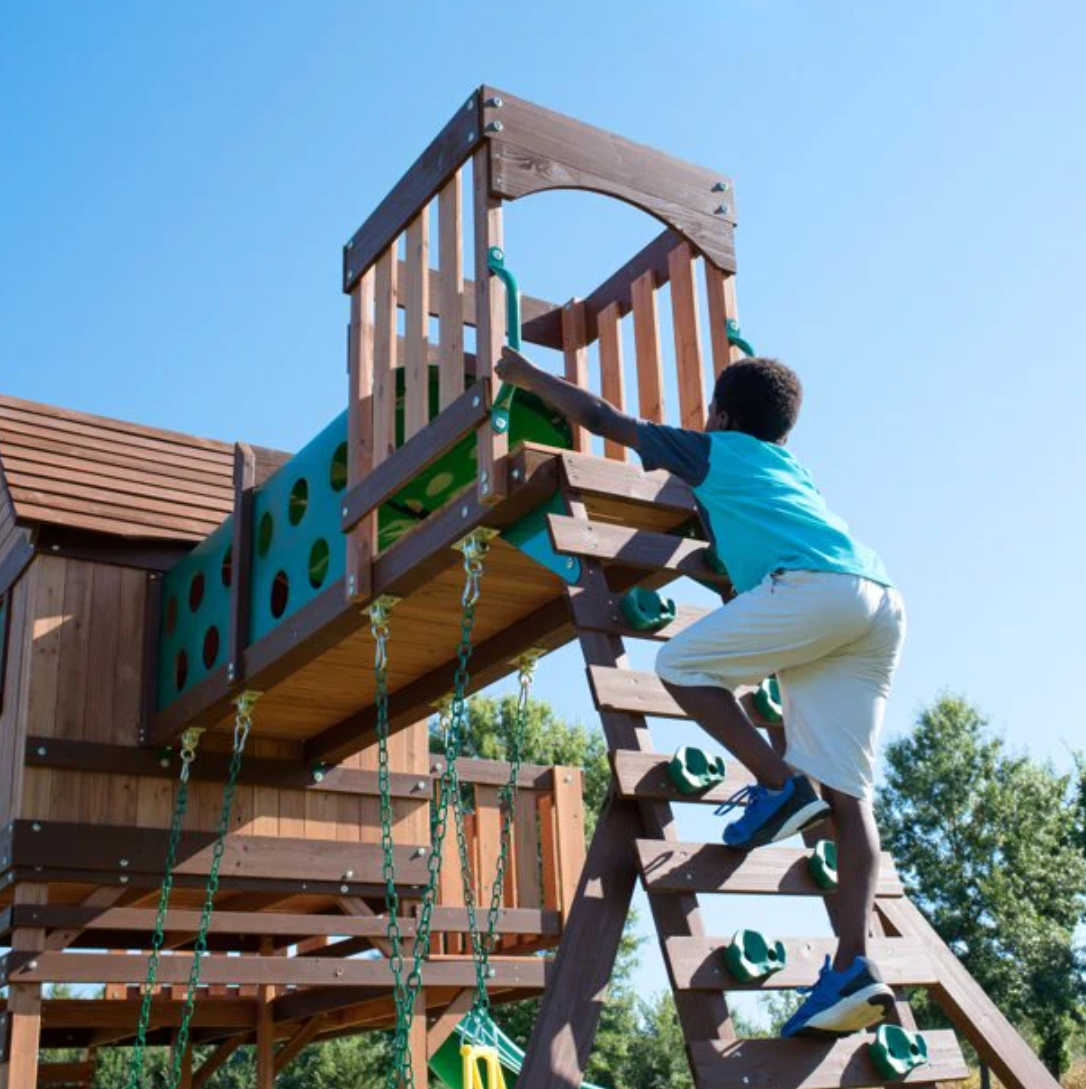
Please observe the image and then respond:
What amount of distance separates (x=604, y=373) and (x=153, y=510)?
150 inches

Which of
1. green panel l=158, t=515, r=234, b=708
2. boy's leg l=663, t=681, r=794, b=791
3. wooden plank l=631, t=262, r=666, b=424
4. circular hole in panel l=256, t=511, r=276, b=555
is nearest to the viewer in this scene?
boy's leg l=663, t=681, r=794, b=791

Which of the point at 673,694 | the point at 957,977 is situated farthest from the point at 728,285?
the point at 957,977

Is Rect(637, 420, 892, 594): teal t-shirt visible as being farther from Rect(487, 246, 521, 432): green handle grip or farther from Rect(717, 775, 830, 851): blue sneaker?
Rect(487, 246, 521, 432): green handle grip

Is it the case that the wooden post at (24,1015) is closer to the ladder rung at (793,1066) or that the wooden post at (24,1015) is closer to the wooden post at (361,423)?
the wooden post at (361,423)

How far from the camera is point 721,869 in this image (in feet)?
13.2

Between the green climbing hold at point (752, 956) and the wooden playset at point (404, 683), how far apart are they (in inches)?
0.6

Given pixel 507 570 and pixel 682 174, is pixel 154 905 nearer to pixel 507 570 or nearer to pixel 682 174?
pixel 507 570

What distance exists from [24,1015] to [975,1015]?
549 cm

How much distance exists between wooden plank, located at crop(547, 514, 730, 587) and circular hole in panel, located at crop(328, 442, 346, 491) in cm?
216

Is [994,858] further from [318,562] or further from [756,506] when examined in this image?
[756,506]

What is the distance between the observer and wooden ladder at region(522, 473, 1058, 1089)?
3689mm

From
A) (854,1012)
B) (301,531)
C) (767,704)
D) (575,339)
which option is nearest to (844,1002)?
(854,1012)

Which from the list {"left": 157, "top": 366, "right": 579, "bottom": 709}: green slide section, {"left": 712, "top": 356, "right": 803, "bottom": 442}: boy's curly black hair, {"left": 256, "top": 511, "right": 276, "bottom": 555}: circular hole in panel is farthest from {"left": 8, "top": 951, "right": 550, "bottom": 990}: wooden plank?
{"left": 712, "top": 356, "right": 803, "bottom": 442}: boy's curly black hair

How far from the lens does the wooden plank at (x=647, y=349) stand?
6.30 metres
